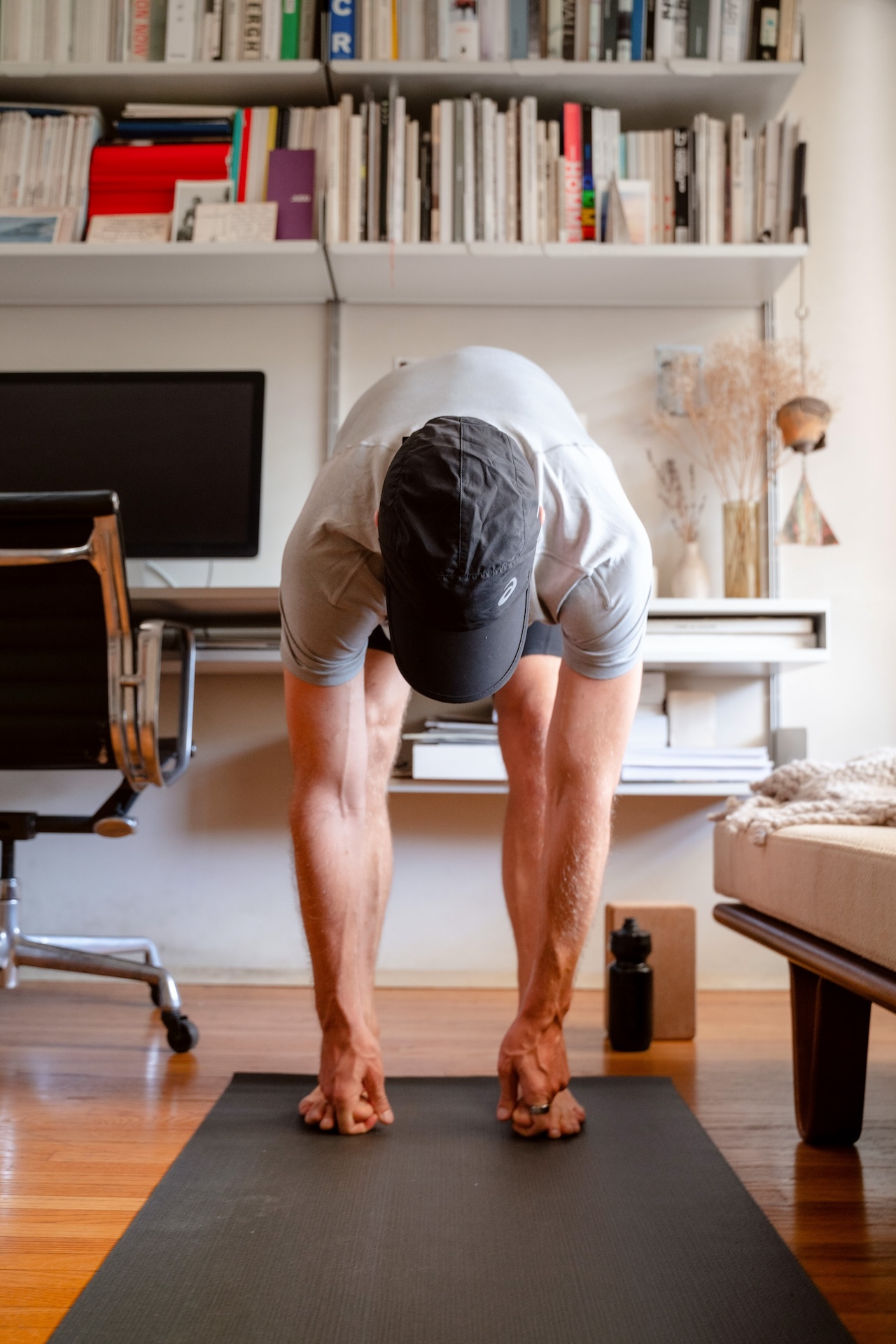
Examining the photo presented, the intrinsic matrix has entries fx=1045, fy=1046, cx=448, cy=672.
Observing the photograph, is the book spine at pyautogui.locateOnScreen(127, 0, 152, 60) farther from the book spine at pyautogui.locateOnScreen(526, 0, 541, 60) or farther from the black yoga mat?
the black yoga mat

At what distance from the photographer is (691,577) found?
2.35m

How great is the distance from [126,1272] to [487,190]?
84.3 inches

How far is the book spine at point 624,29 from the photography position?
90.2 inches

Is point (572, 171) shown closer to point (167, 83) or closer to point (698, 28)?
point (698, 28)

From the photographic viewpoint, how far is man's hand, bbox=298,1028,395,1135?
1271 millimetres

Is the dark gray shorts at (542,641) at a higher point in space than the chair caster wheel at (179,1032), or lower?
higher

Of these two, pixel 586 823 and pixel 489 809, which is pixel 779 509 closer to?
pixel 489 809

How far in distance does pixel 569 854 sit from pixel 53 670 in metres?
0.99

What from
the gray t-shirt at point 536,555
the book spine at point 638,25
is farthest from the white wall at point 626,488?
the gray t-shirt at point 536,555

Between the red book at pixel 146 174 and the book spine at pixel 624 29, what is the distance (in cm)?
90

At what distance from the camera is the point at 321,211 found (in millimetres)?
2299

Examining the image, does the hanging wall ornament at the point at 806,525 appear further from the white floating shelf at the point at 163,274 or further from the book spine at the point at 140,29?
the book spine at the point at 140,29

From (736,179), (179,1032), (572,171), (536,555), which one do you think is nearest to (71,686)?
(179,1032)

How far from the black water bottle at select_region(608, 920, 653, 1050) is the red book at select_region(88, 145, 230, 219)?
186 centimetres
